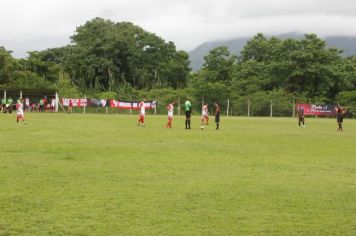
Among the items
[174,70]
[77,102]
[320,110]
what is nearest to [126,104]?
[77,102]

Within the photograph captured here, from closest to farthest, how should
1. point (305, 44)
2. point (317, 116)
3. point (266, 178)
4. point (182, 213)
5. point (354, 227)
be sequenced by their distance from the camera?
1. point (354, 227)
2. point (182, 213)
3. point (266, 178)
4. point (317, 116)
5. point (305, 44)

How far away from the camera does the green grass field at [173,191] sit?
7.84 m

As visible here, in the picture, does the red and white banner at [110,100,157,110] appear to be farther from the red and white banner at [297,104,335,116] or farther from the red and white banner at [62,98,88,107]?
the red and white banner at [297,104,335,116]

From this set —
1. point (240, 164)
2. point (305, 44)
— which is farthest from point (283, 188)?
point (305, 44)

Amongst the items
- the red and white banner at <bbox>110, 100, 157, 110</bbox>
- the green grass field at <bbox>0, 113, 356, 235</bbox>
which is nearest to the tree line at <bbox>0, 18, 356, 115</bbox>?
the red and white banner at <bbox>110, 100, 157, 110</bbox>

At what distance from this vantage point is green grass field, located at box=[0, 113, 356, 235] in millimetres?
7840

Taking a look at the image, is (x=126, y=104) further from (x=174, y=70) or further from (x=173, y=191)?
(x=173, y=191)

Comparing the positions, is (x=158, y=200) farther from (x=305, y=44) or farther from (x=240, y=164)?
(x=305, y=44)

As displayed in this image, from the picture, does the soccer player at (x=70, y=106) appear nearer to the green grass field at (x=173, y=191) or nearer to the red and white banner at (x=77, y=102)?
the red and white banner at (x=77, y=102)

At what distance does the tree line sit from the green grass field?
159 feet

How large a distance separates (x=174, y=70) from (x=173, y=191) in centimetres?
7338

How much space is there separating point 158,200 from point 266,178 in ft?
11.9

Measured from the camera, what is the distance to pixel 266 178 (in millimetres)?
12266

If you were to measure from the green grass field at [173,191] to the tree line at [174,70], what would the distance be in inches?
1913
